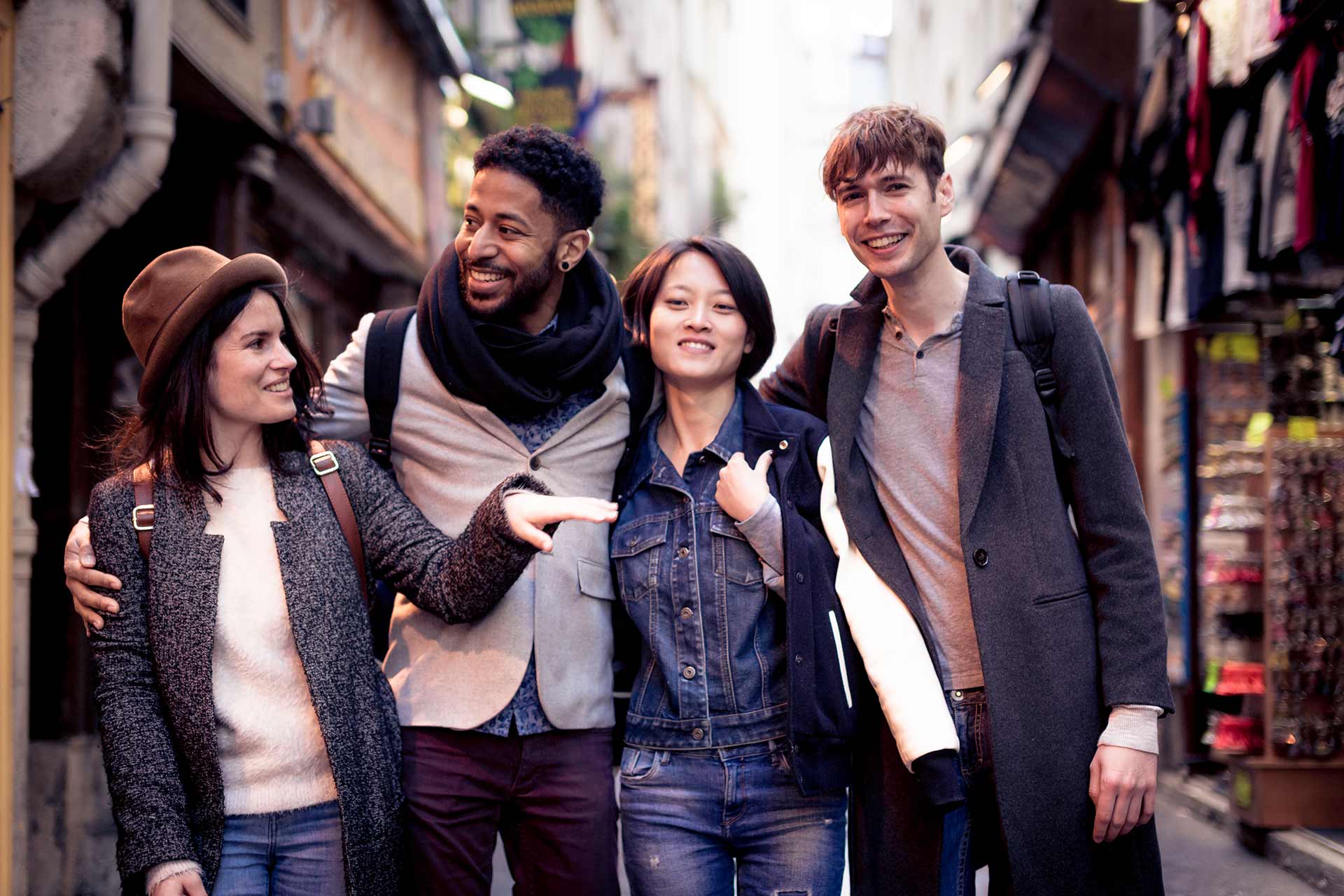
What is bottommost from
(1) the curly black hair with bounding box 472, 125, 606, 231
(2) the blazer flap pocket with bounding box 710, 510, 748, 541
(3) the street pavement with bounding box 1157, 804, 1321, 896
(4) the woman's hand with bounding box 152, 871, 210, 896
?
(3) the street pavement with bounding box 1157, 804, 1321, 896

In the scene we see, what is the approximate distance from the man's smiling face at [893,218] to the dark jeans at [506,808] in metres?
1.35

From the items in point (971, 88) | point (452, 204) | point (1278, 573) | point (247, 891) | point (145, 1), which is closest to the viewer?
point (247, 891)

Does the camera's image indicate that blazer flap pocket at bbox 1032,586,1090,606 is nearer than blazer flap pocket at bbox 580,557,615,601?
Yes

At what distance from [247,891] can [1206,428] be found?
20.2ft

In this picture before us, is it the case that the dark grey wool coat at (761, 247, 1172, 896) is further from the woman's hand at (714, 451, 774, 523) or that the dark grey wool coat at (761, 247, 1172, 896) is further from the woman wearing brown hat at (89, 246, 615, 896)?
the woman wearing brown hat at (89, 246, 615, 896)

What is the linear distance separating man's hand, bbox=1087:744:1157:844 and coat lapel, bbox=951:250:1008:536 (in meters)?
0.55

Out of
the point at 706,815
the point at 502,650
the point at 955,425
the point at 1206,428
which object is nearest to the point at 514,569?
the point at 502,650

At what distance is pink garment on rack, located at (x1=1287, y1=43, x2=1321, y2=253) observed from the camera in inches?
183

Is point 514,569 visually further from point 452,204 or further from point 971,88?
point 971,88

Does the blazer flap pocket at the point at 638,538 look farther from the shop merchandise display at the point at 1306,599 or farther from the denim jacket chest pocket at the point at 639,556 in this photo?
the shop merchandise display at the point at 1306,599

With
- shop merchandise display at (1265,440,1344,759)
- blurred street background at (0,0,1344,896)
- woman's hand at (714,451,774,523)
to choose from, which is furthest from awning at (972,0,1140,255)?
woman's hand at (714,451,774,523)

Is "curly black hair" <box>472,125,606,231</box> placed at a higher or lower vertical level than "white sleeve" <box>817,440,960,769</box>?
higher

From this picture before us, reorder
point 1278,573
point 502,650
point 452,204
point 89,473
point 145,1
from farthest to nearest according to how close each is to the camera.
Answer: point 452,204 < point 89,473 < point 1278,573 < point 145,1 < point 502,650

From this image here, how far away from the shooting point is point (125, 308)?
2943 millimetres
